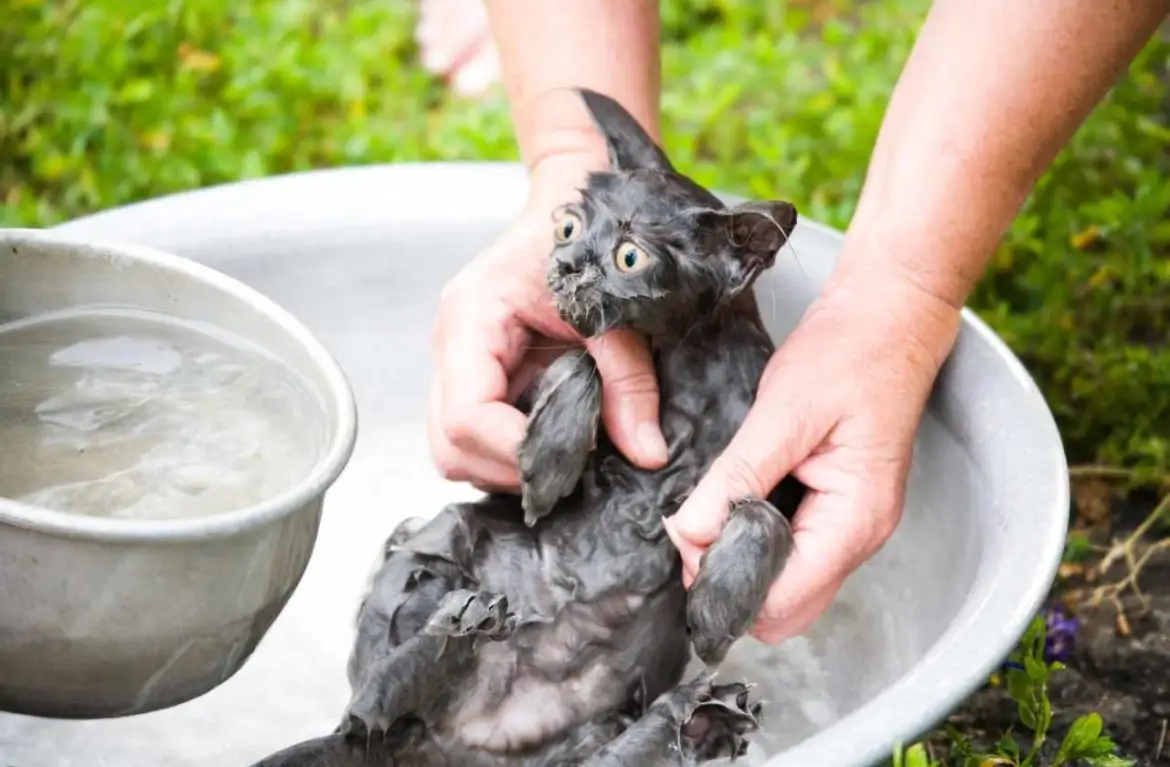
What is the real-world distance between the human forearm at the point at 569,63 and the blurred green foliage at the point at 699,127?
1039 millimetres

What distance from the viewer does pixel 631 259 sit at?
1.70 m

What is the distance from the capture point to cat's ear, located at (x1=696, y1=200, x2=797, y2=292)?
1.72m

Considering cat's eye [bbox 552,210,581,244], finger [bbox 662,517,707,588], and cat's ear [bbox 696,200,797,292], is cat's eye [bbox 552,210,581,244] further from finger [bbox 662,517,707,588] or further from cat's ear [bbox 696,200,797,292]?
finger [bbox 662,517,707,588]

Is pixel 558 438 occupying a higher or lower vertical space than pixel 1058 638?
higher

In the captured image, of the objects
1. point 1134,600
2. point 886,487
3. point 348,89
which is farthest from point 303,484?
point 348,89

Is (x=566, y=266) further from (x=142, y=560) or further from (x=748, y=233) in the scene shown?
(x=142, y=560)

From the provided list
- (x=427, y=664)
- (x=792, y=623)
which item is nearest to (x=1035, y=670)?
(x=792, y=623)

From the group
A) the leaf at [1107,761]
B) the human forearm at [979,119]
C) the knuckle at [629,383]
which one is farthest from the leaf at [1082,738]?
the knuckle at [629,383]

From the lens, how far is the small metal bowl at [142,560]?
150 centimetres

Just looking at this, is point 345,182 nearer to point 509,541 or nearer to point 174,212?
point 174,212

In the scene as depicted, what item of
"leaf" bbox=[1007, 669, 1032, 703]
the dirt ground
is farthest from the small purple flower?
"leaf" bbox=[1007, 669, 1032, 703]

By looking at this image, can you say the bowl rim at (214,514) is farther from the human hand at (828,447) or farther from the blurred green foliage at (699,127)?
the blurred green foliage at (699,127)

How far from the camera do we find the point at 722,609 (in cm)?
174

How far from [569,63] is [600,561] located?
0.83 m
